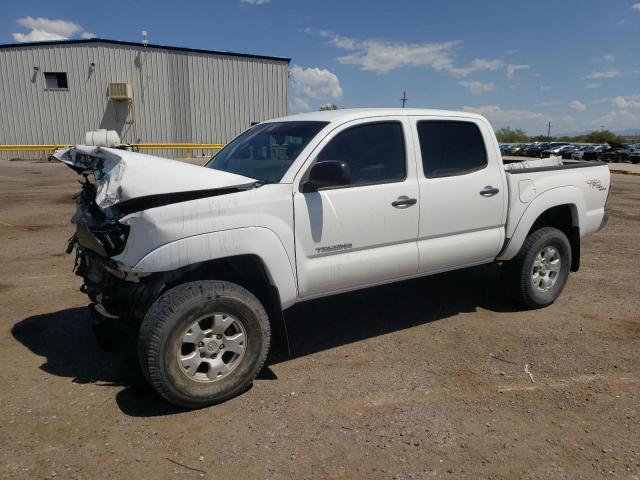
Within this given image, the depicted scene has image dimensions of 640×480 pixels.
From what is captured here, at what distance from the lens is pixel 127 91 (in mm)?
27828

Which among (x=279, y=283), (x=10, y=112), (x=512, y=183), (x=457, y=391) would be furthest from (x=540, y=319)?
(x=10, y=112)

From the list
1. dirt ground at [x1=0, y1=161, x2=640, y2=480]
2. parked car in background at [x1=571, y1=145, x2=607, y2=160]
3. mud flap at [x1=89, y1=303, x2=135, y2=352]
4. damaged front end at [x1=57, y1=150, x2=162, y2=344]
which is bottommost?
dirt ground at [x1=0, y1=161, x2=640, y2=480]

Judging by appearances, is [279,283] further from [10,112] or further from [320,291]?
[10,112]

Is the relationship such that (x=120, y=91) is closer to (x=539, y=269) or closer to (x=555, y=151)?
(x=539, y=269)

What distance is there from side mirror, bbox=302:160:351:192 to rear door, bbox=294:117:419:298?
14 cm

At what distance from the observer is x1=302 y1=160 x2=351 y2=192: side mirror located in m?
3.42

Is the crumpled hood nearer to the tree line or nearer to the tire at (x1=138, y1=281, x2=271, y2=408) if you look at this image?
the tire at (x1=138, y1=281, x2=271, y2=408)

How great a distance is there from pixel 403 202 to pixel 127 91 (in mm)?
27601

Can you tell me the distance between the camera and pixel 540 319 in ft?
16.1

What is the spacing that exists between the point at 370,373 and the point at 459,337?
1.12 m

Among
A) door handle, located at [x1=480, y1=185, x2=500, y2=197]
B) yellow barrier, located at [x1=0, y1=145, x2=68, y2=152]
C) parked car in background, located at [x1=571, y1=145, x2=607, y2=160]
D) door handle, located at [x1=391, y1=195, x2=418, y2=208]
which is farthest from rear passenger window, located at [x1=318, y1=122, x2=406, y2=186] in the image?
→ parked car in background, located at [x1=571, y1=145, x2=607, y2=160]

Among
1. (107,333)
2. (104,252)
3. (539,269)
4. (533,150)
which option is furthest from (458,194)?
(533,150)

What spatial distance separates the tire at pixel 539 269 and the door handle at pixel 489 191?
2.43 ft

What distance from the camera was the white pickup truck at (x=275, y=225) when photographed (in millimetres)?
3113
